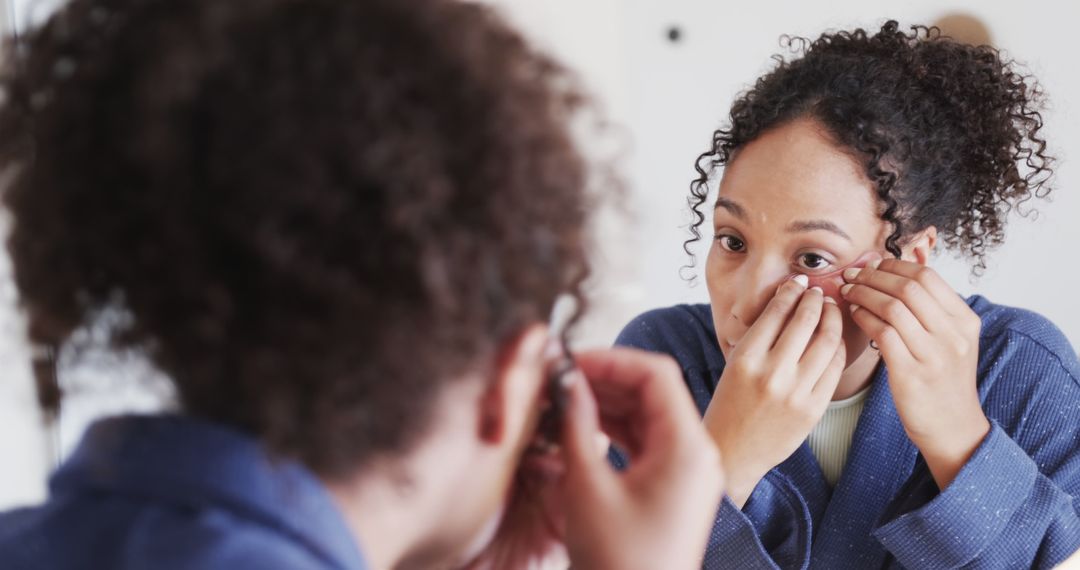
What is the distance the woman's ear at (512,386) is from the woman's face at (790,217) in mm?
489

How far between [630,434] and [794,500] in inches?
15.3

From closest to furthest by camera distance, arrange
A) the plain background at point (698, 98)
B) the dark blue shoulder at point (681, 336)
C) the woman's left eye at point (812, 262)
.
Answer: the woman's left eye at point (812, 262)
the dark blue shoulder at point (681, 336)
the plain background at point (698, 98)

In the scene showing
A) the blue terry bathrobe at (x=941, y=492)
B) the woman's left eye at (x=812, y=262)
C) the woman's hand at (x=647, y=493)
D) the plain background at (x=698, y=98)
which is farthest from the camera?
the plain background at (x=698, y=98)

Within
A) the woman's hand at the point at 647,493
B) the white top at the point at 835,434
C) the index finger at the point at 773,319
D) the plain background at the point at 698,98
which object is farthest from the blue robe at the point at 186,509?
the white top at the point at 835,434

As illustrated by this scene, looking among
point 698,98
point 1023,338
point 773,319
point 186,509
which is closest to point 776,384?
point 773,319

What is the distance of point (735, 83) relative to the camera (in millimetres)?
1689

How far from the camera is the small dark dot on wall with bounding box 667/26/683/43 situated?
1.74m

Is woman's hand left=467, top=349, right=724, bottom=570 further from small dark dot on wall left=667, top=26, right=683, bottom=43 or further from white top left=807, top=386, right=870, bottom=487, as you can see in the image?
small dark dot on wall left=667, top=26, right=683, bottom=43

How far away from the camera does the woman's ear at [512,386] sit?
0.51 metres

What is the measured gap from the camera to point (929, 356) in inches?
36.2

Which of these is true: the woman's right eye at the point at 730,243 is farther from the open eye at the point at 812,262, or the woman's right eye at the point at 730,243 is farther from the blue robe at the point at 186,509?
the blue robe at the point at 186,509

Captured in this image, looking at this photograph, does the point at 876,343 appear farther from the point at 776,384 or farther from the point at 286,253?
the point at 286,253

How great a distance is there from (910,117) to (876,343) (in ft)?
0.81

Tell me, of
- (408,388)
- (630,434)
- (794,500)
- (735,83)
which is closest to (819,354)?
(794,500)
